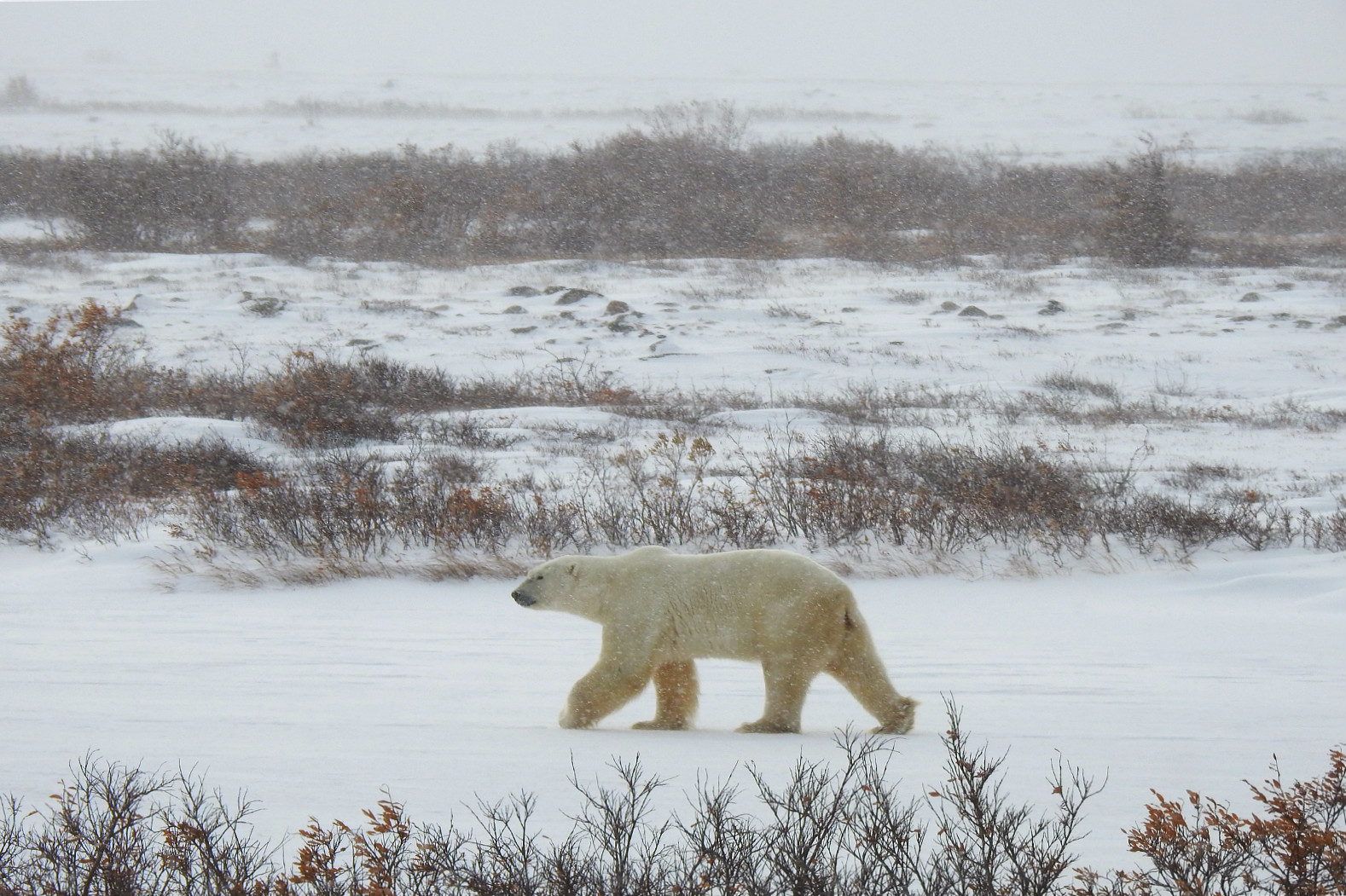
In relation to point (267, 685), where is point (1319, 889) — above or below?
above

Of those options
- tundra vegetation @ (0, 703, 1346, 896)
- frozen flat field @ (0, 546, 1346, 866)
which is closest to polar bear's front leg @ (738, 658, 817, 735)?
frozen flat field @ (0, 546, 1346, 866)

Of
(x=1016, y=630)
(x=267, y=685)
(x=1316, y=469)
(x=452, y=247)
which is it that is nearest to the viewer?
(x=267, y=685)

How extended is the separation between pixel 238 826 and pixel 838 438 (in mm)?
7353

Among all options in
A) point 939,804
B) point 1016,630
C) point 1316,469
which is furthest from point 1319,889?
point 1316,469

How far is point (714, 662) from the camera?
16.1 feet

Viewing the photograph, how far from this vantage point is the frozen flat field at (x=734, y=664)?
3.29m

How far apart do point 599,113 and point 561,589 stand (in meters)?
47.5

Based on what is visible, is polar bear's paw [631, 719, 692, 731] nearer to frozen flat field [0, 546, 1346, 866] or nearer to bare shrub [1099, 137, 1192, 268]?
frozen flat field [0, 546, 1346, 866]

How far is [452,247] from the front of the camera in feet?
79.1

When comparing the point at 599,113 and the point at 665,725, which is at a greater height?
the point at 599,113

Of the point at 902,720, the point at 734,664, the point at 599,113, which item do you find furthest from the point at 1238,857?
the point at 599,113

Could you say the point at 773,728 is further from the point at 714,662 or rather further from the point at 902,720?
the point at 714,662

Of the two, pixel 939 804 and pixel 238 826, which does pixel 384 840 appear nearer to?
pixel 238 826

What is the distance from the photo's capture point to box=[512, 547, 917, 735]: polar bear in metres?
3.46
